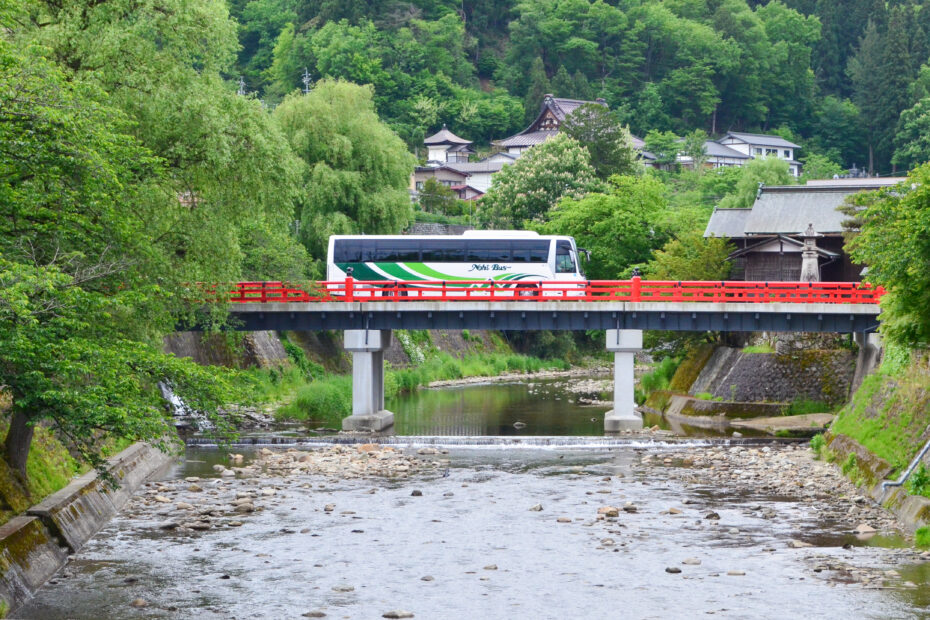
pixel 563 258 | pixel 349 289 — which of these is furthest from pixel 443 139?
pixel 349 289

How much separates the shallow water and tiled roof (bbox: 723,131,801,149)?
103 m

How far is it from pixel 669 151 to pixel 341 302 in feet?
268

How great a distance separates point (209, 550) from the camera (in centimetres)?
2239

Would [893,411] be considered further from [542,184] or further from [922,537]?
[542,184]

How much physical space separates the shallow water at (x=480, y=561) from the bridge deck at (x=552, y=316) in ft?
45.3

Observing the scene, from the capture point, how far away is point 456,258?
50219 millimetres

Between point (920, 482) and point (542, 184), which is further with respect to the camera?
point (542, 184)

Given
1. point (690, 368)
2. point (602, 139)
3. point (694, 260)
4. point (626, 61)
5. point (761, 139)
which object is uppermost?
point (626, 61)

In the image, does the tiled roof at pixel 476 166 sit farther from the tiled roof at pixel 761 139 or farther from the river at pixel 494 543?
the river at pixel 494 543

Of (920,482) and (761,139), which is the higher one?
(761,139)

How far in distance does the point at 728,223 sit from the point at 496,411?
619 inches

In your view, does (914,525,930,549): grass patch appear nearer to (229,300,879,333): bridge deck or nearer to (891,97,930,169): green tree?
(229,300,879,333): bridge deck

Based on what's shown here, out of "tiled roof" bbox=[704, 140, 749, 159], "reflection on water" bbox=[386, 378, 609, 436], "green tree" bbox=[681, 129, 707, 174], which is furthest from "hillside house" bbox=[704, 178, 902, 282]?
"tiled roof" bbox=[704, 140, 749, 159]

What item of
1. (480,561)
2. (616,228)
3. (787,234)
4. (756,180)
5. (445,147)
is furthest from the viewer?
(445,147)
